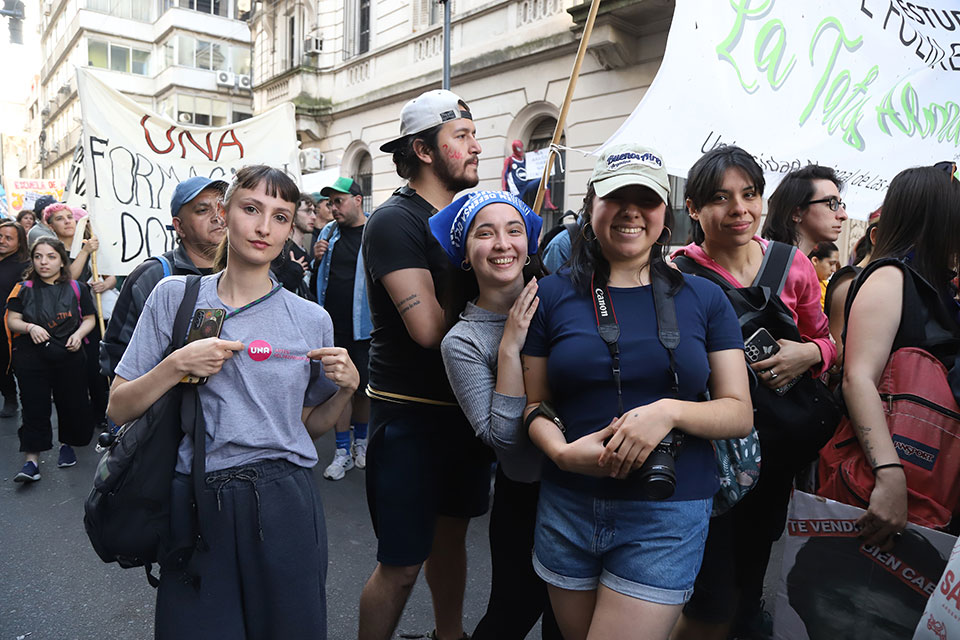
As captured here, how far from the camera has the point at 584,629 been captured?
1.89 metres

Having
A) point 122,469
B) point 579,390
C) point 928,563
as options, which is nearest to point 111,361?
point 122,469

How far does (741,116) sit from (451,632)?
119 inches

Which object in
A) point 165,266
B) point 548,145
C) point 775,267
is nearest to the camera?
point 775,267

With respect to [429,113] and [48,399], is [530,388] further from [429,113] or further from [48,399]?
[48,399]

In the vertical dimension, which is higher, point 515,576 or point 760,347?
point 760,347

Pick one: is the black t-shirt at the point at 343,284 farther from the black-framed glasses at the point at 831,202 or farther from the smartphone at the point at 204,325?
the smartphone at the point at 204,325

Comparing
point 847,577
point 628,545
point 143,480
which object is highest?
point 143,480

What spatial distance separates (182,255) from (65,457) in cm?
349

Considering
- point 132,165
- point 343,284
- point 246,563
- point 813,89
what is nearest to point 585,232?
point 246,563

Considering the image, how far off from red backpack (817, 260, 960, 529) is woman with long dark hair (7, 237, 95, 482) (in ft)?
17.8

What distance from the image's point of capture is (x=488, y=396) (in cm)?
201

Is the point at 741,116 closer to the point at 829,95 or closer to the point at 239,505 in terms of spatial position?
the point at 829,95

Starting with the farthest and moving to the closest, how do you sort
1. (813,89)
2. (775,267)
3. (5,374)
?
1. (5,374)
2. (813,89)
3. (775,267)

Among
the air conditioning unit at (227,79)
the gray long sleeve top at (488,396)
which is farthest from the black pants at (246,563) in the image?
the air conditioning unit at (227,79)
